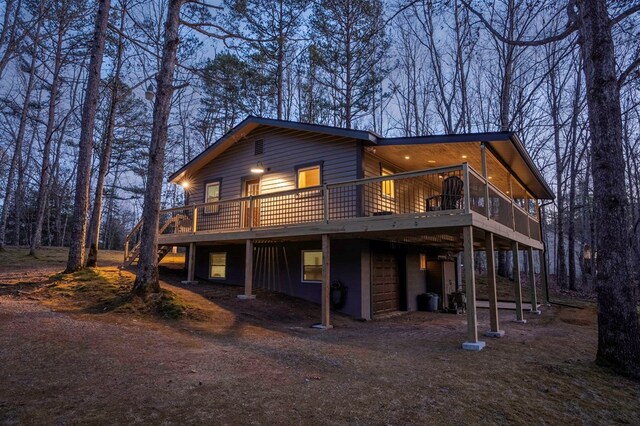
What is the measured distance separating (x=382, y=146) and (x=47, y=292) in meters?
9.67

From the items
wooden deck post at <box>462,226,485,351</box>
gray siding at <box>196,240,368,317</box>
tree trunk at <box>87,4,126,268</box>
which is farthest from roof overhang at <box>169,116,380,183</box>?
wooden deck post at <box>462,226,485,351</box>

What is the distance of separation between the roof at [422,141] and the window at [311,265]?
3.79 meters

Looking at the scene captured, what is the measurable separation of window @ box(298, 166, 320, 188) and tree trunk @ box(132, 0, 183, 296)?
4540mm

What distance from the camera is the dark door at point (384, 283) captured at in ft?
38.8

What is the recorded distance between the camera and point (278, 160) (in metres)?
13.8

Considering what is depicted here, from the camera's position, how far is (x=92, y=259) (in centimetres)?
1312

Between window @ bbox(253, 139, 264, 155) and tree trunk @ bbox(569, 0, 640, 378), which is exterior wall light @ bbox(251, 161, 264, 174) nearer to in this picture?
window @ bbox(253, 139, 264, 155)

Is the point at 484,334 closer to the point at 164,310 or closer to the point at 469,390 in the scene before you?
the point at 469,390

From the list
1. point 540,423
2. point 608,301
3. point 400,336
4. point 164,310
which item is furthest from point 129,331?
point 608,301

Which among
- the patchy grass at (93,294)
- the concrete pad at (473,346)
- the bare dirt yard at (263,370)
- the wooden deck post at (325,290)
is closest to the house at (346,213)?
the wooden deck post at (325,290)

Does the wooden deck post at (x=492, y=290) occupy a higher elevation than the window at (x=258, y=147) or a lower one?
lower

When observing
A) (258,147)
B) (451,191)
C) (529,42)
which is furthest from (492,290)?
(258,147)

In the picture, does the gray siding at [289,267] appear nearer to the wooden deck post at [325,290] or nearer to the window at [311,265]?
the window at [311,265]

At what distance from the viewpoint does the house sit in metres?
9.96
